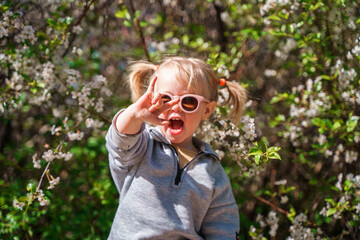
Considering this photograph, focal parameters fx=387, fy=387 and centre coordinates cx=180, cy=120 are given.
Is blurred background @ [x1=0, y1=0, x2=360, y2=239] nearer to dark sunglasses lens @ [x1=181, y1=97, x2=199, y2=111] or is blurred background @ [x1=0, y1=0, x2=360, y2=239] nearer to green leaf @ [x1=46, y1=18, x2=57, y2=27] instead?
green leaf @ [x1=46, y1=18, x2=57, y2=27]

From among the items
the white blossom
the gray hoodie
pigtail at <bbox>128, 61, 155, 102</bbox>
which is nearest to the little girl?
the gray hoodie

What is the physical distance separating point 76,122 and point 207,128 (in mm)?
716

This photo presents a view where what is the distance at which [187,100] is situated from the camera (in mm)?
1377

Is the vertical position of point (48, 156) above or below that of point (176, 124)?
below

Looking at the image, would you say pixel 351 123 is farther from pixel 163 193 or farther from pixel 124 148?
pixel 124 148

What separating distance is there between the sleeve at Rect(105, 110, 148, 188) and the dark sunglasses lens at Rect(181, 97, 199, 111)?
162mm

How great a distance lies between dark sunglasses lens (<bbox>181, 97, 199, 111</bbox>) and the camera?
137cm

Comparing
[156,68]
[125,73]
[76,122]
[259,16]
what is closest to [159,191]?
[156,68]

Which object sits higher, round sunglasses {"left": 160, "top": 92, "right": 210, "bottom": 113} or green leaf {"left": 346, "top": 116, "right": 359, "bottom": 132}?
round sunglasses {"left": 160, "top": 92, "right": 210, "bottom": 113}

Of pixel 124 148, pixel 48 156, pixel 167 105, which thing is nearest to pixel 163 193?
pixel 124 148

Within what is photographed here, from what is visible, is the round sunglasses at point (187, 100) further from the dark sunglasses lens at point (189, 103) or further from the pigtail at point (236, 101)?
the pigtail at point (236, 101)

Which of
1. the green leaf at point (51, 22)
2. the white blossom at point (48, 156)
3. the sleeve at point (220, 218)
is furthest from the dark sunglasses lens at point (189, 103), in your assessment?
the green leaf at point (51, 22)

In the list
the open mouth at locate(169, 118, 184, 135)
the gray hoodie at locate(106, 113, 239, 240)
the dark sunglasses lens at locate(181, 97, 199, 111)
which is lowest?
the gray hoodie at locate(106, 113, 239, 240)

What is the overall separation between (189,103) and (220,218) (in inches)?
18.3
